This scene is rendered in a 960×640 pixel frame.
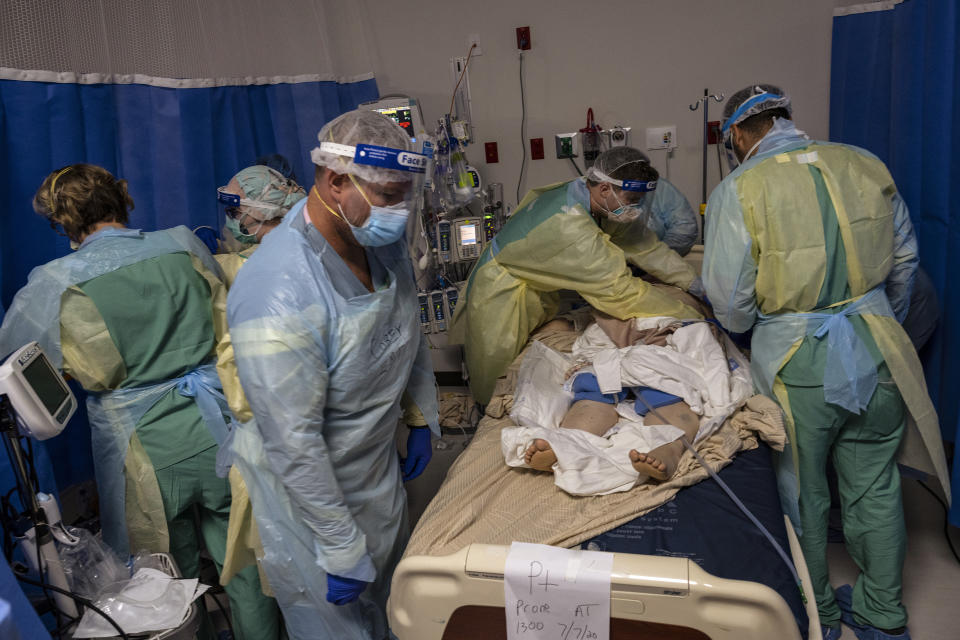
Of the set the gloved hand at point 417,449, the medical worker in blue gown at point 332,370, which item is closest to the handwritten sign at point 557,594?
the medical worker in blue gown at point 332,370

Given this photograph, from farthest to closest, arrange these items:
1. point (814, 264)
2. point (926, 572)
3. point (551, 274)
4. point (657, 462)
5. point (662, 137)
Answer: point (662, 137)
point (551, 274)
point (926, 572)
point (814, 264)
point (657, 462)

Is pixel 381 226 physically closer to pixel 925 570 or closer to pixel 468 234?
pixel 468 234

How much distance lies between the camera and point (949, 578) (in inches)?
87.8

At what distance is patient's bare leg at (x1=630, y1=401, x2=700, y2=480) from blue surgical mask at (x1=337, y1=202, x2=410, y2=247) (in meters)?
0.79

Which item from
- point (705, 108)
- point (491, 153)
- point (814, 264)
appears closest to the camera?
point (814, 264)

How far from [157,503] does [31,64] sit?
1331 mm

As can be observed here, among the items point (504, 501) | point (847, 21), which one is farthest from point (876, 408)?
point (847, 21)

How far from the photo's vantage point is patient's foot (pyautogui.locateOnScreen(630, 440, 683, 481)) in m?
1.62

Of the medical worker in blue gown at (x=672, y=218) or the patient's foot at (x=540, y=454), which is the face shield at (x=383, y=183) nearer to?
the patient's foot at (x=540, y=454)

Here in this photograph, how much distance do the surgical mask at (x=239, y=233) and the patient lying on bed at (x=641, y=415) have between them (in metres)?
1.30

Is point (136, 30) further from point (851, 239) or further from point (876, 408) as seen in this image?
point (876, 408)

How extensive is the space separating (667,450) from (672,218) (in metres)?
1.67

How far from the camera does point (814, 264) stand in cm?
186

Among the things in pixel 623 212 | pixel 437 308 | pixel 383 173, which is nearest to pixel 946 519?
pixel 623 212
